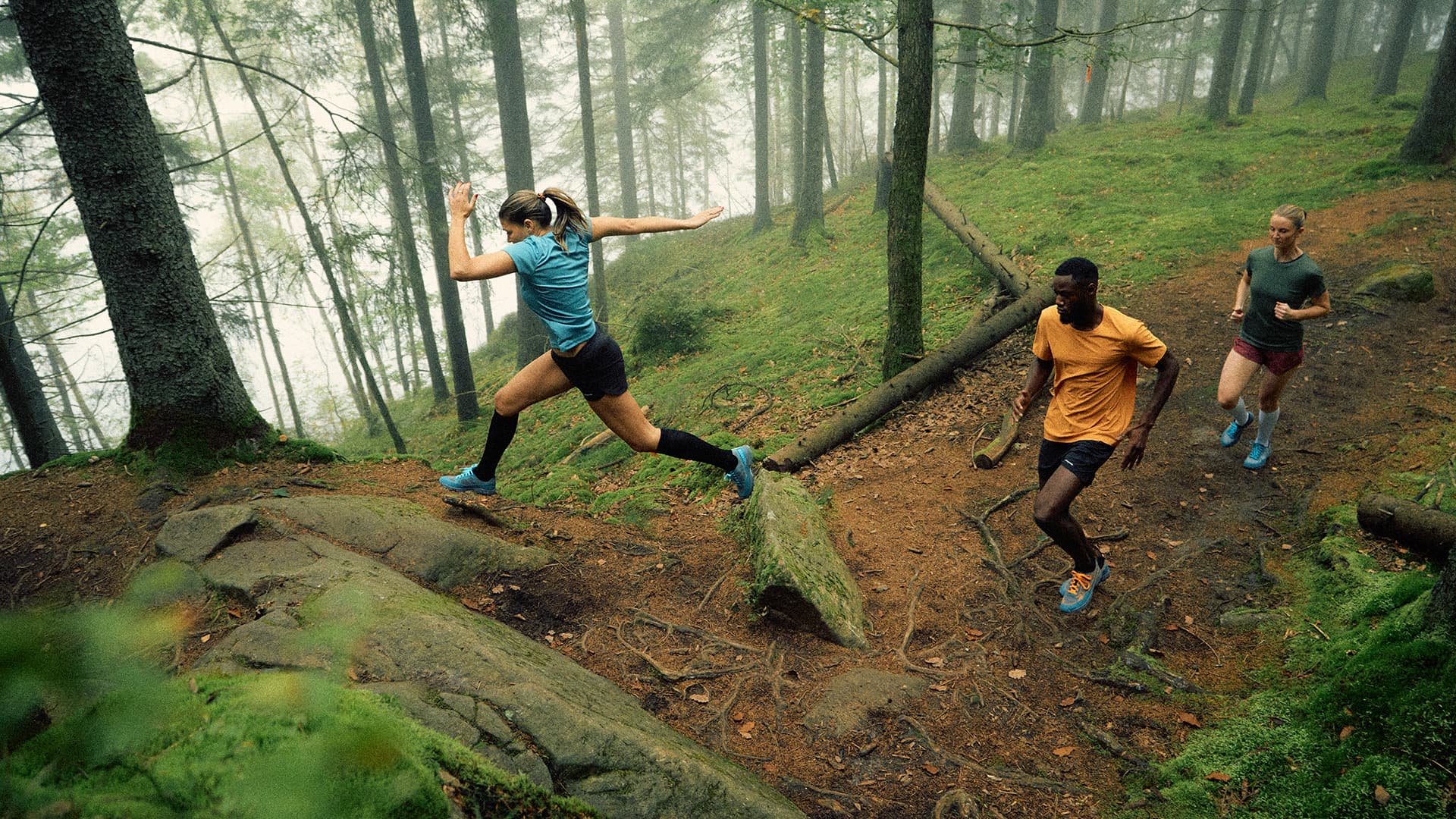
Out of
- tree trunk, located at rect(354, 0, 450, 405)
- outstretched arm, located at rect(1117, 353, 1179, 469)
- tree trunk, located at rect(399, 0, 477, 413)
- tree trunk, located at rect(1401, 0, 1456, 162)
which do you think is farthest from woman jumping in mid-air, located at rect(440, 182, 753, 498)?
tree trunk, located at rect(1401, 0, 1456, 162)

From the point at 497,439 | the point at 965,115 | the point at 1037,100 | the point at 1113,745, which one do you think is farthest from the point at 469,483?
the point at 965,115

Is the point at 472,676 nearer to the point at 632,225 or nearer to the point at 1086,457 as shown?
the point at 632,225

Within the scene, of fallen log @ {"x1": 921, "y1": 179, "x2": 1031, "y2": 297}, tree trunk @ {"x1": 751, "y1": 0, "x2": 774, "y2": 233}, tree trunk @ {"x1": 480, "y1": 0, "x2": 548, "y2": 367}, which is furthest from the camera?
tree trunk @ {"x1": 751, "y1": 0, "x2": 774, "y2": 233}

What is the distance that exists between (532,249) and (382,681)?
8.74 ft

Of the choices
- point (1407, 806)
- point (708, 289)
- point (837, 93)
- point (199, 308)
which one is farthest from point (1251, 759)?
point (837, 93)

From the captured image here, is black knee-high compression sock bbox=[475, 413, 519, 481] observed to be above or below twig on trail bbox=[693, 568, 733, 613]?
above

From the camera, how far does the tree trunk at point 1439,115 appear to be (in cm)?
1100

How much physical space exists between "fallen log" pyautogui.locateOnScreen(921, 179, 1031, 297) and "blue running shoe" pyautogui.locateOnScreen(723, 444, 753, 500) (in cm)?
418

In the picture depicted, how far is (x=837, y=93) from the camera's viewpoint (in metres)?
50.0

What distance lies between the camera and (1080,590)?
4.47 metres

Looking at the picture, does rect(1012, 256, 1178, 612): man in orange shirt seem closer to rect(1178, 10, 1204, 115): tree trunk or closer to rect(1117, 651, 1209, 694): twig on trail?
rect(1117, 651, 1209, 694): twig on trail

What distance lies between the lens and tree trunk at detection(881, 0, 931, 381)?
23.4 feet

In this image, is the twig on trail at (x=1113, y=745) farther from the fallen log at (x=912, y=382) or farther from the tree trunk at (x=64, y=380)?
the tree trunk at (x=64, y=380)

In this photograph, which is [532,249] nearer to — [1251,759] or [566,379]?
[566,379]
